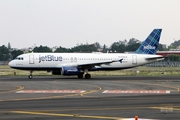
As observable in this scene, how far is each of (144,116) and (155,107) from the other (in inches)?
148

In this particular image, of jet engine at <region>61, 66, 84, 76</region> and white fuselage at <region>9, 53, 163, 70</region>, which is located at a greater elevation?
white fuselage at <region>9, 53, 163, 70</region>

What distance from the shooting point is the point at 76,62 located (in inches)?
2251

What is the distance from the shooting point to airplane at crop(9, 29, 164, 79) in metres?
54.9

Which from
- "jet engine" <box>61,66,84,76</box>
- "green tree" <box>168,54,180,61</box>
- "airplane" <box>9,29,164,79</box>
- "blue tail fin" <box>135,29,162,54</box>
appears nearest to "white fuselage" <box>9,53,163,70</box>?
"airplane" <box>9,29,164,79</box>

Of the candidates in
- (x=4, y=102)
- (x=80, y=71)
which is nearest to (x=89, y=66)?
(x=80, y=71)

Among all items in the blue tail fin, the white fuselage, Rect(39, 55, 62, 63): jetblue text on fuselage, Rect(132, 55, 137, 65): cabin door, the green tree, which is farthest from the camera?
the green tree

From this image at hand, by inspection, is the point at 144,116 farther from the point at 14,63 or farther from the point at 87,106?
the point at 14,63

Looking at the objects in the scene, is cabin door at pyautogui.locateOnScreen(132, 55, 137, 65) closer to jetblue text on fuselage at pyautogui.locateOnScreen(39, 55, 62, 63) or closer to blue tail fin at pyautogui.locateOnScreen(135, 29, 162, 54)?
blue tail fin at pyautogui.locateOnScreen(135, 29, 162, 54)

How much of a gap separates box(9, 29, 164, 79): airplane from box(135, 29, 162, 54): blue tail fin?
0.86 meters

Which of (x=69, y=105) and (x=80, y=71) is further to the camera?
(x=80, y=71)

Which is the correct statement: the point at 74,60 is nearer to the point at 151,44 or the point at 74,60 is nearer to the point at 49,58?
the point at 49,58

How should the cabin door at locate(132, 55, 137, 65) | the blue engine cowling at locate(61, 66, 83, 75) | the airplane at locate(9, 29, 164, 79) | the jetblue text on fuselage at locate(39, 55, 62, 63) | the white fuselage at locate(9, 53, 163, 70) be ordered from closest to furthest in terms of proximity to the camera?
1. the blue engine cowling at locate(61, 66, 83, 75)
2. the airplane at locate(9, 29, 164, 79)
3. the white fuselage at locate(9, 53, 163, 70)
4. the jetblue text on fuselage at locate(39, 55, 62, 63)
5. the cabin door at locate(132, 55, 137, 65)

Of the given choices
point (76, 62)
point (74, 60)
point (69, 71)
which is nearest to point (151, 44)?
point (76, 62)

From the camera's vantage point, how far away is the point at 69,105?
80.1 feet
